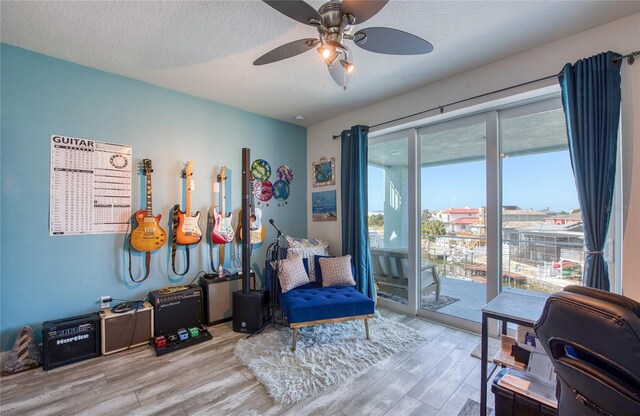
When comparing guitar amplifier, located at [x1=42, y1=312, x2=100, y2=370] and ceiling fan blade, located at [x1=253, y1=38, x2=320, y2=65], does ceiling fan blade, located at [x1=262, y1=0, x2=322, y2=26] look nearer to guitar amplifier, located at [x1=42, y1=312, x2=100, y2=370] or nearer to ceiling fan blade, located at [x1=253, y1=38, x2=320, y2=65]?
ceiling fan blade, located at [x1=253, y1=38, x2=320, y2=65]

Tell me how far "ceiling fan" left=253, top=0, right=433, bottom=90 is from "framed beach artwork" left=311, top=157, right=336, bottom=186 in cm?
208

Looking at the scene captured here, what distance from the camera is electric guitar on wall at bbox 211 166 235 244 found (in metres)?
3.14

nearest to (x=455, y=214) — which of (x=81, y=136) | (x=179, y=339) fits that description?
(x=179, y=339)

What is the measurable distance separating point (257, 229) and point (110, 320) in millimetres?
1699

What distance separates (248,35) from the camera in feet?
6.60

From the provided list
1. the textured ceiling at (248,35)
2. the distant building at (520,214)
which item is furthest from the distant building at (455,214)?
the textured ceiling at (248,35)

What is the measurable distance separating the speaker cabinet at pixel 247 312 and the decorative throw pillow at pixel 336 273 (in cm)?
73

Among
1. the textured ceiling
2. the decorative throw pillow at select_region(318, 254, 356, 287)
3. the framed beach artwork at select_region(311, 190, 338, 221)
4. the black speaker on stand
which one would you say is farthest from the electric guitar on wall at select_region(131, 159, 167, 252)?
the framed beach artwork at select_region(311, 190, 338, 221)

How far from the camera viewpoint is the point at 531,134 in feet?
8.05

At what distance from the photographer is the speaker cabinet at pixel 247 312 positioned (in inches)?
108

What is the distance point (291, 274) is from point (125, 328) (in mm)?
1569

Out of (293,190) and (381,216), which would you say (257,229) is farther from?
(381,216)

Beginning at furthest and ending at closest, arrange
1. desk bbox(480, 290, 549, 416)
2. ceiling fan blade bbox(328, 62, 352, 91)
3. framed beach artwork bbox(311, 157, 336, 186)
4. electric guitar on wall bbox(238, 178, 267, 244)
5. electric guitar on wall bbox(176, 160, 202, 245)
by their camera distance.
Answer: framed beach artwork bbox(311, 157, 336, 186) → electric guitar on wall bbox(238, 178, 267, 244) → electric guitar on wall bbox(176, 160, 202, 245) → ceiling fan blade bbox(328, 62, 352, 91) → desk bbox(480, 290, 549, 416)

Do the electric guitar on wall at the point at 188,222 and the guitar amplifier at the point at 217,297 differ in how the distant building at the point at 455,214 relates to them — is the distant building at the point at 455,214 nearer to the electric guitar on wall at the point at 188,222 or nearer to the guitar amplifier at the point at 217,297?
the guitar amplifier at the point at 217,297
